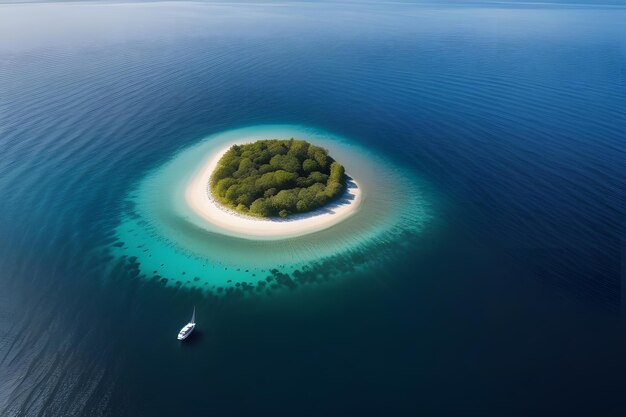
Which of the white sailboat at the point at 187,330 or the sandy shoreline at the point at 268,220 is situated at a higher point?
the sandy shoreline at the point at 268,220

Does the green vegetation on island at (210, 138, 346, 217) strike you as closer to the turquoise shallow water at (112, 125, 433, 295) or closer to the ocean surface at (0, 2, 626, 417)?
the turquoise shallow water at (112, 125, 433, 295)

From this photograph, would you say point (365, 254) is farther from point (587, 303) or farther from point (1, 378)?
point (1, 378)

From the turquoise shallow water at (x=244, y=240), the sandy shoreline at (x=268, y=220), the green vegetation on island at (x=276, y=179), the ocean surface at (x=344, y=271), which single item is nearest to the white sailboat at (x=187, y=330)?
the ocean surface at (x=344, y=271)

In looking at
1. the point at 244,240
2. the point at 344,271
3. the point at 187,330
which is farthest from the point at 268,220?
the point at 187,330

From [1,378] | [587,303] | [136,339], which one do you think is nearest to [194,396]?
[136,339]

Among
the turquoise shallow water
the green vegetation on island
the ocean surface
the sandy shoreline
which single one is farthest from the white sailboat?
the green vegetation on island

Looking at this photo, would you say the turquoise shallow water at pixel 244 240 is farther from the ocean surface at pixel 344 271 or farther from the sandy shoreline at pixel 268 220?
the sandy shoreline at pixel 268 220

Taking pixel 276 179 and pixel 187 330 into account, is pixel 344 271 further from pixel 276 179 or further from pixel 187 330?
pixel 276 179
